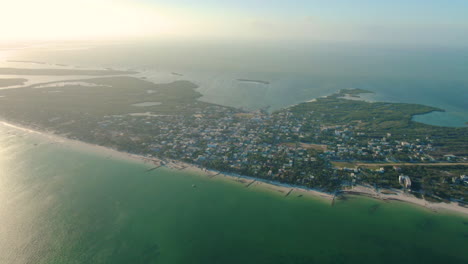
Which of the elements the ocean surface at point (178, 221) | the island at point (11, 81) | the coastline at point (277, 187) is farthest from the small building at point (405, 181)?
the island at point (11, 81)

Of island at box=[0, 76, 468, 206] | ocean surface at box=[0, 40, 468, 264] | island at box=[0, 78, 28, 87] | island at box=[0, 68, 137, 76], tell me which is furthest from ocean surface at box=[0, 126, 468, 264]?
island at box=[0, 68, 137, 76]

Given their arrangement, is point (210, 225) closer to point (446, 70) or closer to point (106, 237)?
point (106, 237)

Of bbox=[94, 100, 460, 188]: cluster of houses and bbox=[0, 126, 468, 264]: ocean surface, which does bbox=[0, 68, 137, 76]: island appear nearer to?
bbox=[94, 100, 460, 188]: cluster of houses

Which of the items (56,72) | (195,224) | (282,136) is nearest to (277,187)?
(195,224)

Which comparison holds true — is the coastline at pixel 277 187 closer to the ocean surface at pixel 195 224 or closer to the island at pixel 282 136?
the island at pixel 282 136

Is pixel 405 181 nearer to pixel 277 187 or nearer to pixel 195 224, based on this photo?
pixel 277 187

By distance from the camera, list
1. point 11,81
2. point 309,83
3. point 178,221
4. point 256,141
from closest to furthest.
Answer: point 178,221 < point 256,141 < point 11,81 < point 309,83
